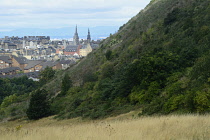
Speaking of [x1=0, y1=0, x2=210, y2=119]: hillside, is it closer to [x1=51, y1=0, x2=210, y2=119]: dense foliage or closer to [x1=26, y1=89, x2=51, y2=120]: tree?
[x1=51, y1=0, x2=210, y2=119]: dense foliage

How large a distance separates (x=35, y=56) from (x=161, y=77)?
124237 mm

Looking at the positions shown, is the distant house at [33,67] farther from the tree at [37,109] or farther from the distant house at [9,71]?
the tree at [37,109]

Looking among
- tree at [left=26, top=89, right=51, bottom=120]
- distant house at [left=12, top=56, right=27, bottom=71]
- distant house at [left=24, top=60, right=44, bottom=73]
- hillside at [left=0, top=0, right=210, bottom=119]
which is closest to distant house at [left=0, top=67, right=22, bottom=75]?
distant house at [left=24, top=60, right=44, bottom=73]

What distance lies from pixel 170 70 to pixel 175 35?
8430 millimetres

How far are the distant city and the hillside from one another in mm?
30955

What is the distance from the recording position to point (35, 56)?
137 m

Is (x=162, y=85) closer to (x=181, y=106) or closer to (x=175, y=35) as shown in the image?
(x=181, y=106)

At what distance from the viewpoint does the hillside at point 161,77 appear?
46.9 ft

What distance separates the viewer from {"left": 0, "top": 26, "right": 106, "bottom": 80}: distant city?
88162mm

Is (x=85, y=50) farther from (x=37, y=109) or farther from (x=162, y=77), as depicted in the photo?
(x=162, y=77)

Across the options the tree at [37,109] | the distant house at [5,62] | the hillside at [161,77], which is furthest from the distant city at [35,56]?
the tree at [37,109]

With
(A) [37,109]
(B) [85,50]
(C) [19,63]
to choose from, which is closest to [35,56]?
(B) [85,50]

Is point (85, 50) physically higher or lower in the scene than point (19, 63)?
higher

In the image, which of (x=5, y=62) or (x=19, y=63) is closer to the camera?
(x=5, y=62)
